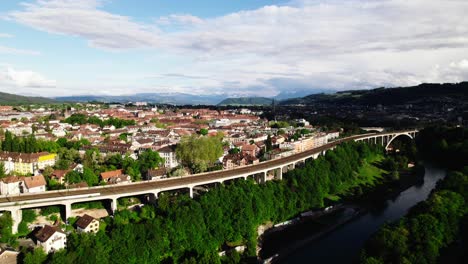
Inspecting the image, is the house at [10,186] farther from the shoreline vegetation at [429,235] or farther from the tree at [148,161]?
the shoreline vegetation at [429,235]

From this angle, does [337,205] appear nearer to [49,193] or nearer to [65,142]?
[49,193]

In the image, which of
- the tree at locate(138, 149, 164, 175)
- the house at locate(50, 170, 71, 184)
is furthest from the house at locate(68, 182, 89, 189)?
the tree at locate(138, 149, 164, 175)

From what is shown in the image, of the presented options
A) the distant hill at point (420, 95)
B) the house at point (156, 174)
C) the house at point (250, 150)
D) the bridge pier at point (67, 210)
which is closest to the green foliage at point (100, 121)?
the house at point (250, 150)

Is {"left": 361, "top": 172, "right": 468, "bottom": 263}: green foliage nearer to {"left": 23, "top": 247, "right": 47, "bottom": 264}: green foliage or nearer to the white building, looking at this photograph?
{"left": 23, "top": 247, "right": 47, "bottom": 264}: green foliage

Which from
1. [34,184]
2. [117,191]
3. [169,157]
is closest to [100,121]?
[169,157]

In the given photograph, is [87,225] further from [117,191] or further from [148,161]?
[148,161]

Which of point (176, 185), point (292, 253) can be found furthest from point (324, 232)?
point (176, 185)

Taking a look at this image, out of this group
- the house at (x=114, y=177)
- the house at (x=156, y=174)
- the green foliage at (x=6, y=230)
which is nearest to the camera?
the green foliage at (x=6, y=230)
